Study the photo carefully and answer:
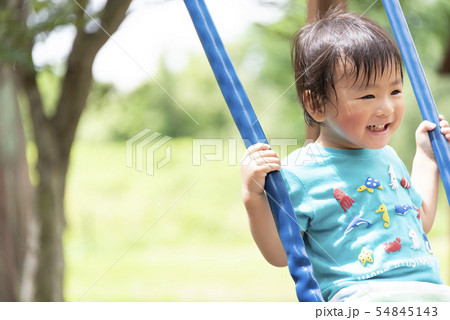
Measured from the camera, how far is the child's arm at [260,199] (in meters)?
0.76

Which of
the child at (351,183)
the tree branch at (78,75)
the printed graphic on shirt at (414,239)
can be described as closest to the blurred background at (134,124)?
the tree branch at (78,75)

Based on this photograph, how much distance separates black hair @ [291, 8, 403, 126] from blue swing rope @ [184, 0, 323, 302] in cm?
13

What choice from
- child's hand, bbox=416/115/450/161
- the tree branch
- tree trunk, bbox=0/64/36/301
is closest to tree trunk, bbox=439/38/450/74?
A: the tree branch

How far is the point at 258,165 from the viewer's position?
761 mm

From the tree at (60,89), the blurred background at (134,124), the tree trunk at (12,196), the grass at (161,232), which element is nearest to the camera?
the blurred background at (134,124)

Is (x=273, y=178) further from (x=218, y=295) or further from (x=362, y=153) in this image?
(x=218, y=295)

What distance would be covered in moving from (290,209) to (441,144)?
287mm

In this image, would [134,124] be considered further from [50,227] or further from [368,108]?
[50,227]

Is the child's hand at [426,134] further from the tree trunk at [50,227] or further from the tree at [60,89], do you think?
the tree trunk at [50,227]

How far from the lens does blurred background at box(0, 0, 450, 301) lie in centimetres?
118

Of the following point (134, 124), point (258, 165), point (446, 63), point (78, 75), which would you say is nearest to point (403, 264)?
point (258, 165)

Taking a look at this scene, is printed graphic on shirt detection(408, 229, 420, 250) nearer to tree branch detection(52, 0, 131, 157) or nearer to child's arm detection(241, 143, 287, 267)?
child's arm detection(241, 143, 287, 267)

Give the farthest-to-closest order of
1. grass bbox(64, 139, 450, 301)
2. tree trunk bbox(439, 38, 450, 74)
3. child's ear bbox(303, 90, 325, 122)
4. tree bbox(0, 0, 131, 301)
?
tree trunk bbox(439, 38, 450, 74) → tree bbox(0, 0, 131, 301) → grass bbox(64, 139, 450, 301) → child's ear bbox(303, 90, 325, 122)

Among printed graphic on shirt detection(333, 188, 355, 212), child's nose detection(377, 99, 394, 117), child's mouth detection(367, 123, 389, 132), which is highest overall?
child's nose detection(377, 99, 394, 117)
